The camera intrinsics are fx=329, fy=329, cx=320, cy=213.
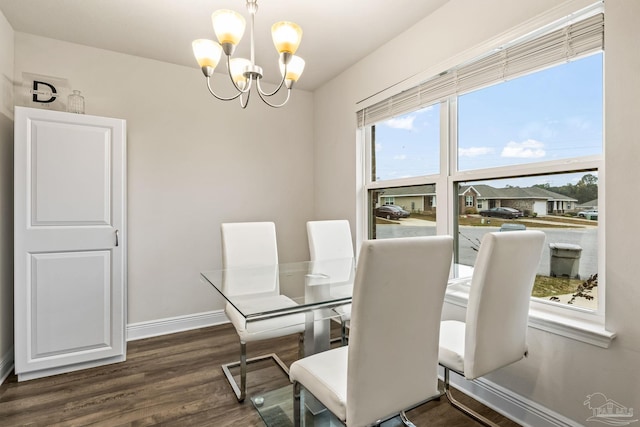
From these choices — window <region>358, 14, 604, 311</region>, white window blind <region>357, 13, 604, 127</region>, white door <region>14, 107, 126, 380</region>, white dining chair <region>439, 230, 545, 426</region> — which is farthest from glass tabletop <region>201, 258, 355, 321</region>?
white window blind <region>357, 13, 604, 127</region>

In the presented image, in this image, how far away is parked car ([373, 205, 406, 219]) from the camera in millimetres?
2852

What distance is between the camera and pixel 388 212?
2.96 metres

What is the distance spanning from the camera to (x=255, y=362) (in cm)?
251

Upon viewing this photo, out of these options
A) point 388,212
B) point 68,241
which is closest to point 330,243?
point 388,212

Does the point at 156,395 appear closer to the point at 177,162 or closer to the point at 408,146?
the point at 177,162

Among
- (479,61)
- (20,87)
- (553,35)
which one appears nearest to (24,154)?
(20,87)

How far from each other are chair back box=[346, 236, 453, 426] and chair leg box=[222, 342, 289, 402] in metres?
1.05

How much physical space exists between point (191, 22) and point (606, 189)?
2743 mm

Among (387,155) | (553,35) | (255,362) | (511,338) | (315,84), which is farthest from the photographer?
(315,84)

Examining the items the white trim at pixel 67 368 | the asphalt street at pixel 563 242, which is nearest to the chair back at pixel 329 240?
the asphalt street at pixel 563 242

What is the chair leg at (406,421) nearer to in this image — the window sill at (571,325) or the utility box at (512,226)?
the window sill at (571,325)

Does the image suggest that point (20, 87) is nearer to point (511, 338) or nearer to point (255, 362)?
point (255, 362)

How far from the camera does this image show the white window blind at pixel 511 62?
1.57 meters

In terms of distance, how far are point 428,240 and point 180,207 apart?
2639mm
